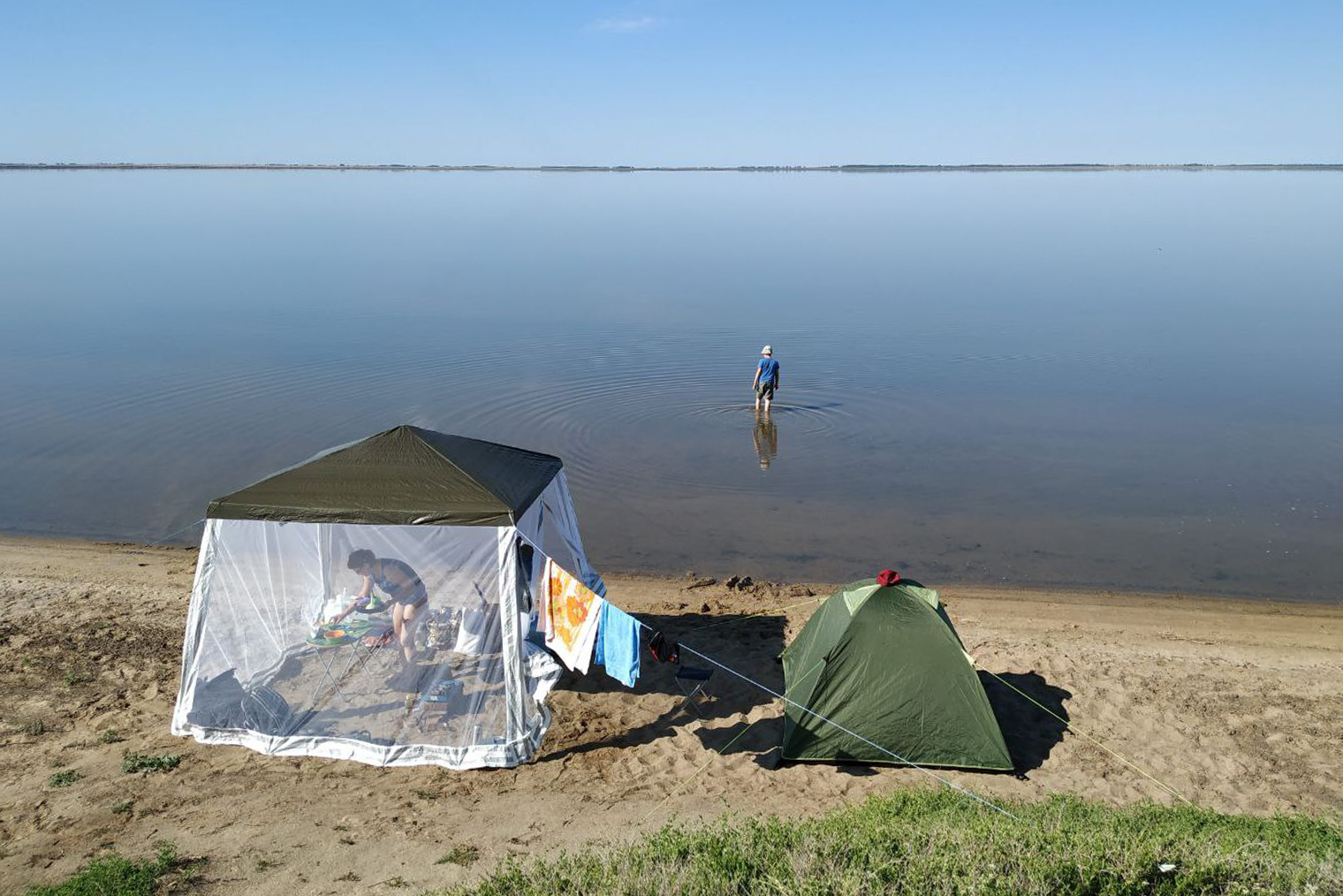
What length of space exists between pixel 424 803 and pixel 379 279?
42.2 m

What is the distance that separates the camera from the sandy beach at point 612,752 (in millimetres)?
8234

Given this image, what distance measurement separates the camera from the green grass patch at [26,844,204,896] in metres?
7.16

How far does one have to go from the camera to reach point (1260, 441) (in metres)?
21.9

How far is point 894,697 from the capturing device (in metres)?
9.77

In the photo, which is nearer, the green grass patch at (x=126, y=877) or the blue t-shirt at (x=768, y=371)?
the green grass patch at (x=126, y=877)

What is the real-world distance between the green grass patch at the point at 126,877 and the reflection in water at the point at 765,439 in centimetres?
1404

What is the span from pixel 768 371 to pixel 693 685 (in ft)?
41.3

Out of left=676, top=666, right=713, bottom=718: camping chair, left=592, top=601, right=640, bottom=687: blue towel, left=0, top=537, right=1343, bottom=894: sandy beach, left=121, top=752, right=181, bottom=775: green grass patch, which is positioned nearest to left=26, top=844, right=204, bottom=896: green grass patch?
left=0, top=537, right=1343, bottom=894: sandy beach

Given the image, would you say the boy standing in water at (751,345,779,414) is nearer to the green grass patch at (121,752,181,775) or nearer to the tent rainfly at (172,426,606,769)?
the tent rainfly at (172,426,606,769)

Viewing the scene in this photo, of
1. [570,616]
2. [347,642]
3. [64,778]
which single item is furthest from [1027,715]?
[64,778]

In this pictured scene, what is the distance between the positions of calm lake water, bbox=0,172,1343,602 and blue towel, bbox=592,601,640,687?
624 cm

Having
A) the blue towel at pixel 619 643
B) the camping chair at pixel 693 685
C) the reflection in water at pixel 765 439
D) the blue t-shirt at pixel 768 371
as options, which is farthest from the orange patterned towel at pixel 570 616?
the blue t-shirt at pixel 768 371

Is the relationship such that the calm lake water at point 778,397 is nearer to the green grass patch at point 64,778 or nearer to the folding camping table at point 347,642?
the folding camping table at point 347,642

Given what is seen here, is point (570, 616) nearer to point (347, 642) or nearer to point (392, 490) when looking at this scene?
point (392, 490)
